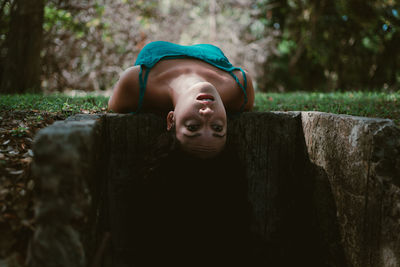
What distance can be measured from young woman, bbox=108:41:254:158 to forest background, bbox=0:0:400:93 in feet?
21.8

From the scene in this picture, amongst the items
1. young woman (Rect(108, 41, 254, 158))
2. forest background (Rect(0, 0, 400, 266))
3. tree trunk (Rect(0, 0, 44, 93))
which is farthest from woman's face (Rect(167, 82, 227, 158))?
tree trunk (Rect(0, 0, 44, 93))

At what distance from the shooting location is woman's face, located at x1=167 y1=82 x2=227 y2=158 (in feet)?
6.90

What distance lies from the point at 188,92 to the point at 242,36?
1063 cm

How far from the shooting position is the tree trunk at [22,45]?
548 centimetres

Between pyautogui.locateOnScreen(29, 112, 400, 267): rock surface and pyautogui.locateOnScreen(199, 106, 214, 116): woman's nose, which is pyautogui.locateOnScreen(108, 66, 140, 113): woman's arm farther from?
pyautogui.locateOnScreen(199, 106, 214, 116): woman's nose

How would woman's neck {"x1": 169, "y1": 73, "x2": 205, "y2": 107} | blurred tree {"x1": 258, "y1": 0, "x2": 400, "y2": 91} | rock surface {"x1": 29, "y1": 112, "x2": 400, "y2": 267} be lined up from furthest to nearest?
blurred tree {"x1": 258, "y1": 0, "x2": 400, "y2": 91} < woman's neck {"x1": 169, "y1": 73, "x2": 205, "y2": 107} < rock surface {"x1": 29, "y1": 112, "x2": 400, "y2": 267}

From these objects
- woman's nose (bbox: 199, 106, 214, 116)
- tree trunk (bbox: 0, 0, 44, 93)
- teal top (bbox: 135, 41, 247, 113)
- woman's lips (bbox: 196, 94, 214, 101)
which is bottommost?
woman's nose (bbox: 199, 106, 214, 116)

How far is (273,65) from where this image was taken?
12797 millimetres

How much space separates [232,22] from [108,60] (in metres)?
5.17

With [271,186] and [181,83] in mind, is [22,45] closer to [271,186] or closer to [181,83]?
[181,83]

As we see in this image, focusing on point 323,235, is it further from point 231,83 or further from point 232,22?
point 232,22

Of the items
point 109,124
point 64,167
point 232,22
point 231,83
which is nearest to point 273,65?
point 232,22

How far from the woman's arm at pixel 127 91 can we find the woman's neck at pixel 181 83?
337 mm

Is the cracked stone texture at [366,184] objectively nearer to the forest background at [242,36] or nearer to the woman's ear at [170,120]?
the woman's ear at [170,120]
